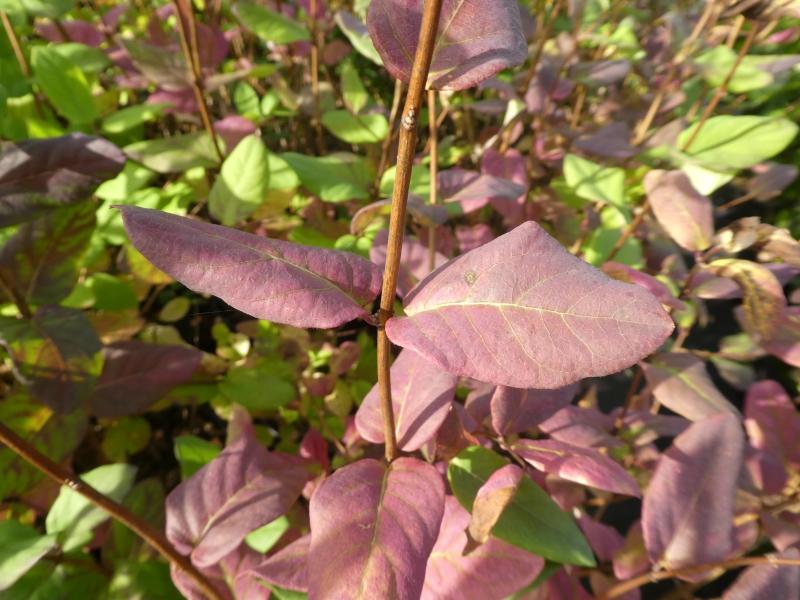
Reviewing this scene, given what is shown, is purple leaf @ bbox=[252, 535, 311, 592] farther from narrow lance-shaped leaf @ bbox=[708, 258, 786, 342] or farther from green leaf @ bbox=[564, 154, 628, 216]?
green leaf @ bbox=[564, 154, 628, 216]

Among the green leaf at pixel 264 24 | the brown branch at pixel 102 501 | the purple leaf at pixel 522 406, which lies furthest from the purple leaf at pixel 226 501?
the green leaf at pixel 264 24

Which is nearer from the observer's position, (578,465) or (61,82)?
(578,465)

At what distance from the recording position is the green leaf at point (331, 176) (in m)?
0.92

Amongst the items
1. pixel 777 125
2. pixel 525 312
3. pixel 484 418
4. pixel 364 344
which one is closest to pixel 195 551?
pixel 484 418

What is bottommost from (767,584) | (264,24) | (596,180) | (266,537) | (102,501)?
(266,537)

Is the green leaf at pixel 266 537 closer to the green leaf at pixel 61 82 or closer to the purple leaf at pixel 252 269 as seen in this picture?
the purple leaf at pixel 252 269

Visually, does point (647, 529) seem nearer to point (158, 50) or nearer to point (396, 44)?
point (396, 44)

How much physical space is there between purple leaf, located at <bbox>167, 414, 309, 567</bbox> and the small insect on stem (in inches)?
19.0

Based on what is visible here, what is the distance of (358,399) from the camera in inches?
40.3

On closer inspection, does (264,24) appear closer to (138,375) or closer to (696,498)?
(138,375)

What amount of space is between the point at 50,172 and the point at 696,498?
0.95 metres

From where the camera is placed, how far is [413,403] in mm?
528

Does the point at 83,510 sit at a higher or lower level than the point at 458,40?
lower

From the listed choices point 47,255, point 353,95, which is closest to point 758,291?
point 353,95
